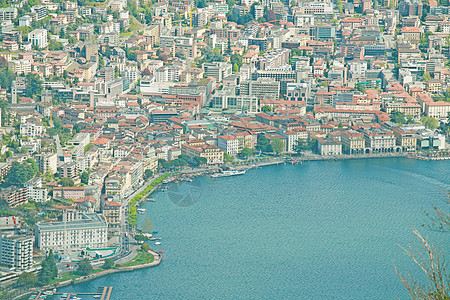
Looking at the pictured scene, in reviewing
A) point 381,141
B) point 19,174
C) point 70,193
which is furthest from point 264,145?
point 19,174

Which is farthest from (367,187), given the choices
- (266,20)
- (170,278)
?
(266,20)

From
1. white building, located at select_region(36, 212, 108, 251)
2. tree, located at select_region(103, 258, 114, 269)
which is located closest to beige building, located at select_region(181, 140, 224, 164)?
white building, located at select_region(36, 212, 108, 251)

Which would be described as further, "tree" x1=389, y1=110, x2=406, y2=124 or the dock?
"tree" x1=389, y1=110, x2=406, y2=124

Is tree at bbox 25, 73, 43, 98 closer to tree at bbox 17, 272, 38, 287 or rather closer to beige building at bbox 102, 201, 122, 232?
beige building at bbox 102, 201, 122, 232

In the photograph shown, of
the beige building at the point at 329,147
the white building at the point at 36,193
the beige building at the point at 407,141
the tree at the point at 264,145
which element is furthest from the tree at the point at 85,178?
the beige building at the point at 407,141

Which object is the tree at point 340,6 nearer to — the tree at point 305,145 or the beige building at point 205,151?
the tree at point 305,145
